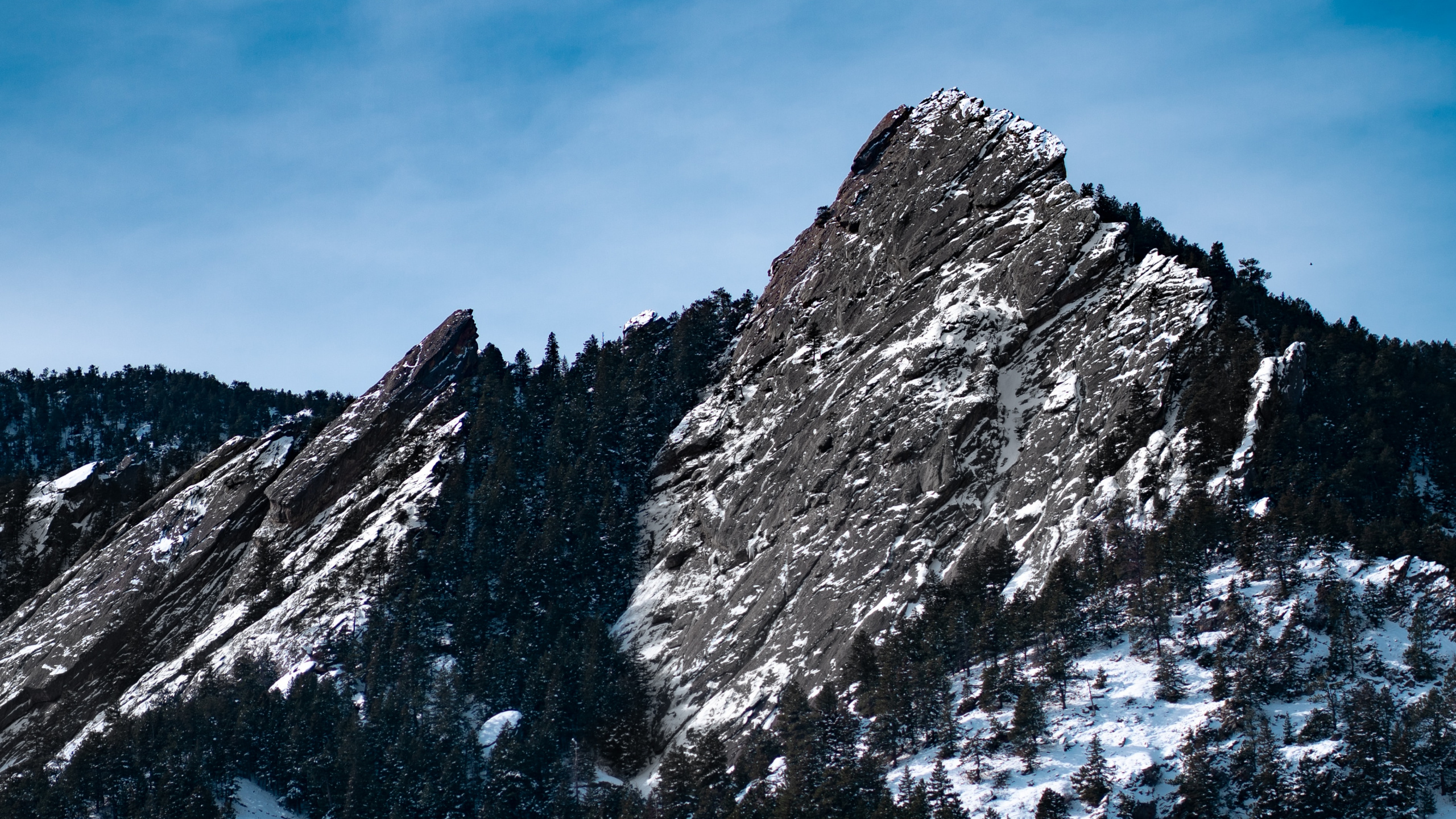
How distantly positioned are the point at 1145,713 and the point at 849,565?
33430 millimetres

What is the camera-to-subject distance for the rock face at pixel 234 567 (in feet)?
423

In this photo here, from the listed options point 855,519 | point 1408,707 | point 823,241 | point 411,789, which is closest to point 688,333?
point 823,241

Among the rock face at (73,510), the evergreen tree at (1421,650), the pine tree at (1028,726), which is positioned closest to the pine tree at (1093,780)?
the pine tree at (1028,726)

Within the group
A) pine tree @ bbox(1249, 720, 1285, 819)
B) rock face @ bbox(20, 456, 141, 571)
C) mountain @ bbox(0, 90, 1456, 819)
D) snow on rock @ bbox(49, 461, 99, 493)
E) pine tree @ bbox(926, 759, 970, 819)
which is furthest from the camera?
snow on rock @ bbox(49, 461, 99, 493)

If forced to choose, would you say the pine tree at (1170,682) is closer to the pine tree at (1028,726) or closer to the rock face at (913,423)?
the pine tree at (1028,726)

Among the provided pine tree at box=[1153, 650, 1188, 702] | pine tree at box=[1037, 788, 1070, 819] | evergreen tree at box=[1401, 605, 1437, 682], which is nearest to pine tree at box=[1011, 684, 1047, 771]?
pine tree at box=[1037, 788, 1070, 819]

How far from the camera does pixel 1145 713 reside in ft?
285

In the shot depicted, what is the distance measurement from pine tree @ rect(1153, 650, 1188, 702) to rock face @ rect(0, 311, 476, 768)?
2951 inches

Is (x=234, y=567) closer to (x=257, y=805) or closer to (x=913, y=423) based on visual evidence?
(x=257, y=805)

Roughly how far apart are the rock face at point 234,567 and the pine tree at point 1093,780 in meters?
72.6

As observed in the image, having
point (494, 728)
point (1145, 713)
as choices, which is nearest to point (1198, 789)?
point (1145, 713)

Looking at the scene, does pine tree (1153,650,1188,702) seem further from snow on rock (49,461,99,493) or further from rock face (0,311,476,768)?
snow on rock (49,461,99,493)

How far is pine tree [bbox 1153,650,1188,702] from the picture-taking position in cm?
8706

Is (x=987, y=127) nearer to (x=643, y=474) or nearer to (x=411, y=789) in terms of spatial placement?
(x=643, y=474)
